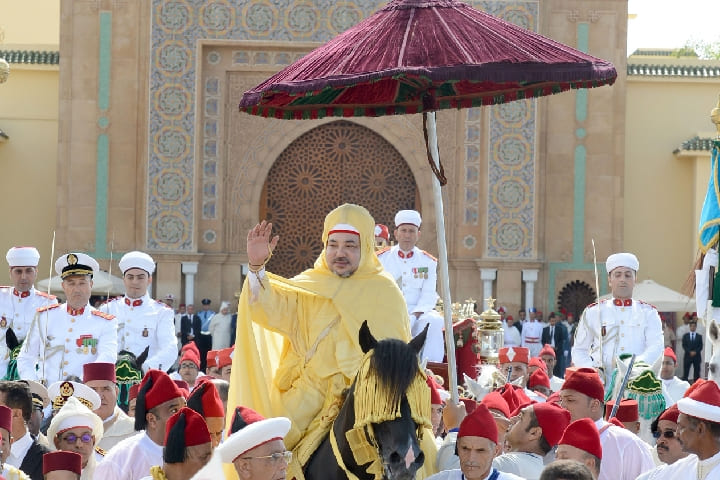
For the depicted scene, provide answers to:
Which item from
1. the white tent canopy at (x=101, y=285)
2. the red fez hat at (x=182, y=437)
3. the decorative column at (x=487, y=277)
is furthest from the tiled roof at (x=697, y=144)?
the red fez hat at (x=182, y=437)

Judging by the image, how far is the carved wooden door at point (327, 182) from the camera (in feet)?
87.8

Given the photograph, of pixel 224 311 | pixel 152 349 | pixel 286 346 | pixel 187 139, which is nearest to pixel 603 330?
pixel 152 349

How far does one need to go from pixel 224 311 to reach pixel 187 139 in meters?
3.46

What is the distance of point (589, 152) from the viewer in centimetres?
2655

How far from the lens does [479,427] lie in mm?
6473

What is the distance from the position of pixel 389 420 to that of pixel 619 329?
7.00 meters

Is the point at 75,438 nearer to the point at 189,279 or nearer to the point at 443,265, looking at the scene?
the point at 443,265

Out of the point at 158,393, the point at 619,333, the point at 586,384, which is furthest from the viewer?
the point at 619,333

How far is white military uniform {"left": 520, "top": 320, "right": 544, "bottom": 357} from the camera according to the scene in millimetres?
24766

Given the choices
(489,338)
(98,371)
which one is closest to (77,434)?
(98,371)

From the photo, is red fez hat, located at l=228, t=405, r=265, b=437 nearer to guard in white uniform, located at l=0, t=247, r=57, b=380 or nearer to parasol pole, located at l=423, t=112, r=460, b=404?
parasol pole, located at l=423, t=112, r=460, b=404

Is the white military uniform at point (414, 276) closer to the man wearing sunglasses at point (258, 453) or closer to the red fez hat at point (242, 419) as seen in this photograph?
the red fez hat at point (242, 419)

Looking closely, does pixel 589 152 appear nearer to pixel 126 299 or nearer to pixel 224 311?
pixel 224 311

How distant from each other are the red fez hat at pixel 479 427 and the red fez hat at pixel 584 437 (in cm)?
33
